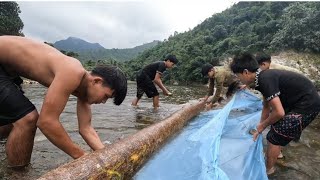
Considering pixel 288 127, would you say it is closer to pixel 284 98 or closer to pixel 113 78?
pixel 284 98

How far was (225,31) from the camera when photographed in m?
48.4

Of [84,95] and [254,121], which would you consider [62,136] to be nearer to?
[84,95]

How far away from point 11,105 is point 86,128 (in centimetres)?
85

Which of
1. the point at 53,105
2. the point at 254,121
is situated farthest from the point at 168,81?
the point at 53,105

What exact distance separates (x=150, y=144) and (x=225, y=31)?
46.9 meters

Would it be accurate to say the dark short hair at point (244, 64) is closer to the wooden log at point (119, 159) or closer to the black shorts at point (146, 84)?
the wooden log at point (119, 159)

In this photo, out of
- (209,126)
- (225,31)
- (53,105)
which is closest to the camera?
(53,105)

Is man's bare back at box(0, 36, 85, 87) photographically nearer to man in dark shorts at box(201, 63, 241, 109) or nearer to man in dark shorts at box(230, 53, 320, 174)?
man in dark shorts at box(230, 53, 320, 174)

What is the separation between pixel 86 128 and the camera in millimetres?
3287

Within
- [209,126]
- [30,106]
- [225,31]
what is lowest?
[209,126]

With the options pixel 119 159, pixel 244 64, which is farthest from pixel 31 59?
pixel 244 64

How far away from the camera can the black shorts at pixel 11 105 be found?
2637mm

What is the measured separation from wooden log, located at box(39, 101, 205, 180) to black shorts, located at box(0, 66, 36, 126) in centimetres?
68

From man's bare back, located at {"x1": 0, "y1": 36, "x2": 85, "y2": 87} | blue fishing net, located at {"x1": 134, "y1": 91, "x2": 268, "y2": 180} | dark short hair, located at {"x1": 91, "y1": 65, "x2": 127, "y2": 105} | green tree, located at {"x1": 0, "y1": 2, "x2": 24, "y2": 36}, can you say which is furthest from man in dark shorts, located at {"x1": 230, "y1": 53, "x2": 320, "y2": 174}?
green tree, located at {"x1": 0, "y1": 2, "x2": 24, "y2": 36}
